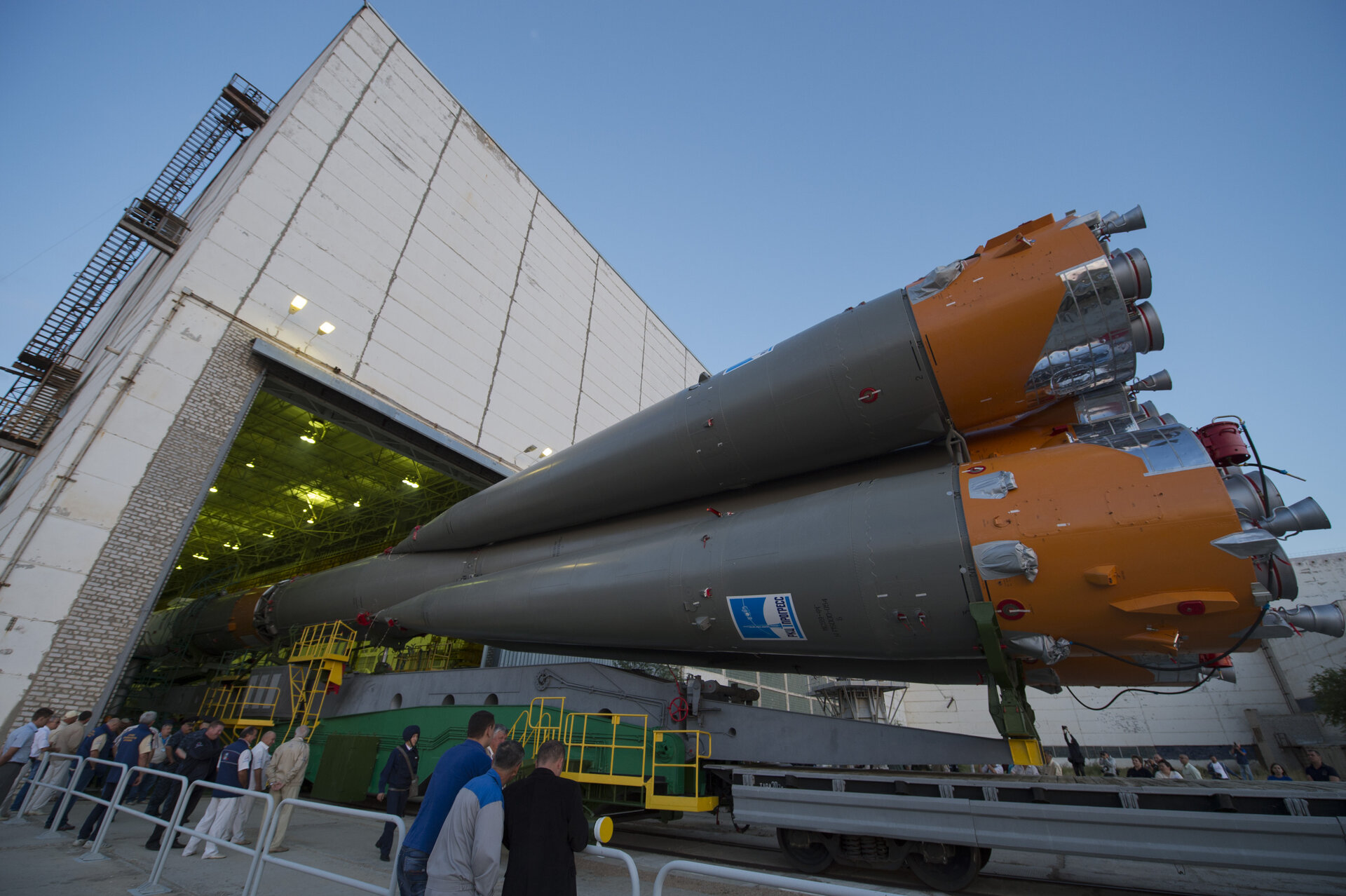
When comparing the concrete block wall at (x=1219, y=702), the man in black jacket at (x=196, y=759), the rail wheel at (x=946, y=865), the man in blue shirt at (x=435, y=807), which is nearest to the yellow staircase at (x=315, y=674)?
the man in black jacket at (x=196, y=759)

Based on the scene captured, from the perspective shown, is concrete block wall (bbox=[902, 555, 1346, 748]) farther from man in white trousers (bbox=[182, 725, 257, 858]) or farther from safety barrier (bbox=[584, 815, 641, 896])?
man in white trousers (bbox=[182, 725, 257, 858])

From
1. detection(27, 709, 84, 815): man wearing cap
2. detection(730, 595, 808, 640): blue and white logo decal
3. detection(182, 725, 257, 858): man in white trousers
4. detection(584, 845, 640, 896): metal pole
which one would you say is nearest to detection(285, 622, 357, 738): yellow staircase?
detection(27, 709, 84, 815): man wearing cap

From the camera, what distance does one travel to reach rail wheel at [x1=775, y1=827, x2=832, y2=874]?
564cm

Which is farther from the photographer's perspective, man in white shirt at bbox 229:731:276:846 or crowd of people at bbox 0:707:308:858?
man in white shirt at bbox 229:731:276:846

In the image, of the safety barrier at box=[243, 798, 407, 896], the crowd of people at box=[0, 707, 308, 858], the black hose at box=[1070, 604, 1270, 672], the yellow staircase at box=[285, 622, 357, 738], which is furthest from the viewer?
the yellow staircase at box=[285, 622, 357, 738]

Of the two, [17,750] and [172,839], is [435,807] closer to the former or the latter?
[172,839]

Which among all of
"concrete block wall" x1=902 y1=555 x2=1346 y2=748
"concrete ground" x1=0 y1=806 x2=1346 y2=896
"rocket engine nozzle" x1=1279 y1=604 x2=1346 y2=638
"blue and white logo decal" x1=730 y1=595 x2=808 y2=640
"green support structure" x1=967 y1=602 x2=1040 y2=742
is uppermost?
"concrete block wall" x1=902 y1=555 x2=1346 y2=748

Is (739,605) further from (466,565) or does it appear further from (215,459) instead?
(215,459)

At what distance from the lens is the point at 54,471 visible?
9.50 m

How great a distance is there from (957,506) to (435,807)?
4.93m

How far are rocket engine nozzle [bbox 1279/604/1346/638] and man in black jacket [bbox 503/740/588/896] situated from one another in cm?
574

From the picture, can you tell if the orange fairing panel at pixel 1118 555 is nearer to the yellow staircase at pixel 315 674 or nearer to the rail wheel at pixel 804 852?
the rail wheel at pixel 804 852

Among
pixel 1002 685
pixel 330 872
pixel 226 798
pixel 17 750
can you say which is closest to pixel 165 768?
pixel 17 750

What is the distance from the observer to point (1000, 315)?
585 cm
